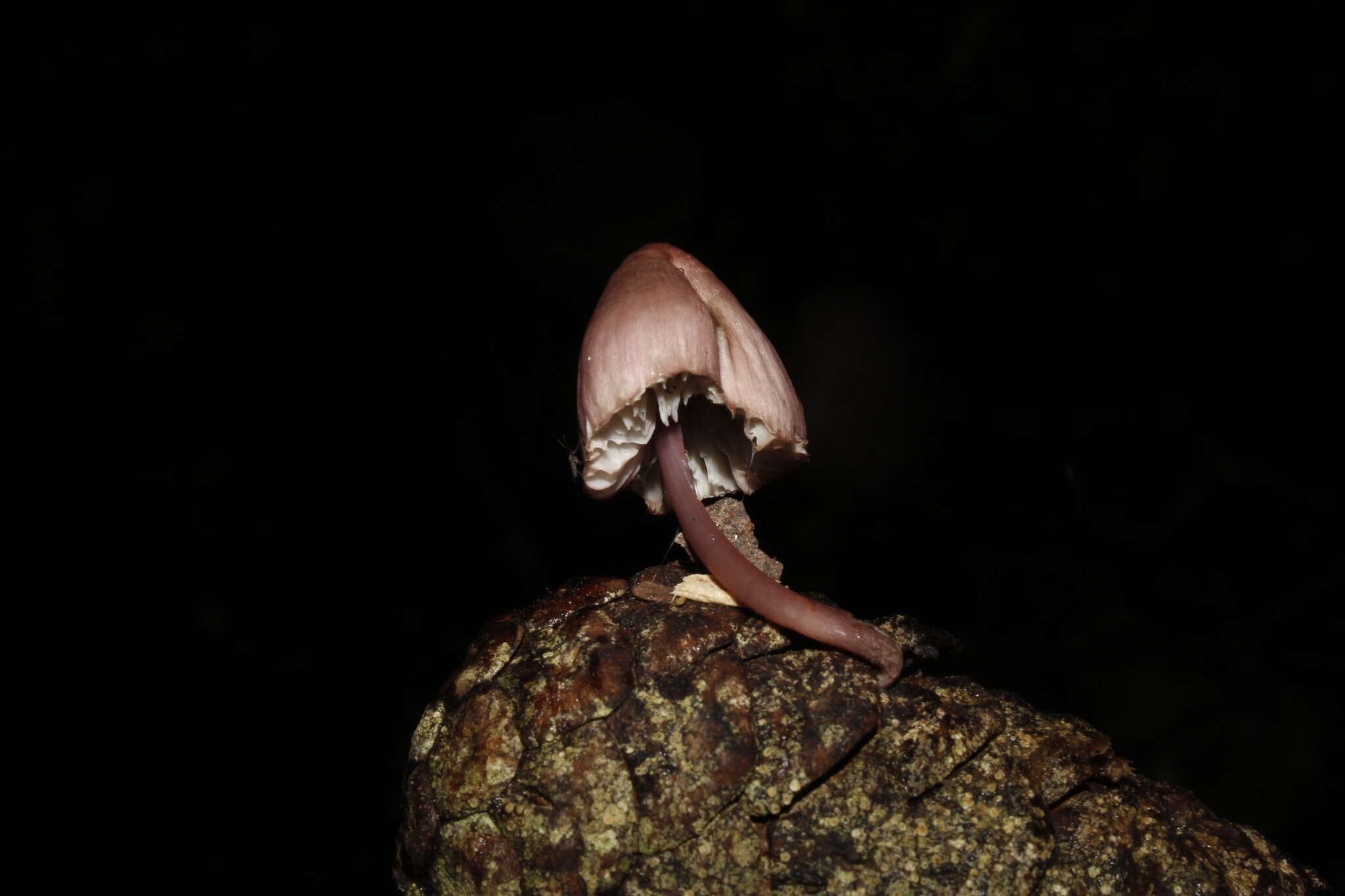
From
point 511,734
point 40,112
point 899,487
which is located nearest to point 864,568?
point 899,487

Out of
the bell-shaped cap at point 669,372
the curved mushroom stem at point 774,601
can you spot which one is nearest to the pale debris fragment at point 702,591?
the curved mushroom stem at point 774,601

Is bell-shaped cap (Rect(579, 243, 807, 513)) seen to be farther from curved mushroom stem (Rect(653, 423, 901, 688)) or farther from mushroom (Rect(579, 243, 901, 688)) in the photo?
curved mushroom stem (Rect(653, 423, 901, 688))

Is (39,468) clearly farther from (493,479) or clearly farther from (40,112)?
(493,479)

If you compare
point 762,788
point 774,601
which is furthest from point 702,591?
point 762,788

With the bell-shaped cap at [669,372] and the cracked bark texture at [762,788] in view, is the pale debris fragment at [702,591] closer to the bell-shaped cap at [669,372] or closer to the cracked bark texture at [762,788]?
the cracked bark texture at [762,788]

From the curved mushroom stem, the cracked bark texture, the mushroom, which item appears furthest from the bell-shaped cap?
the cracked bark texture
